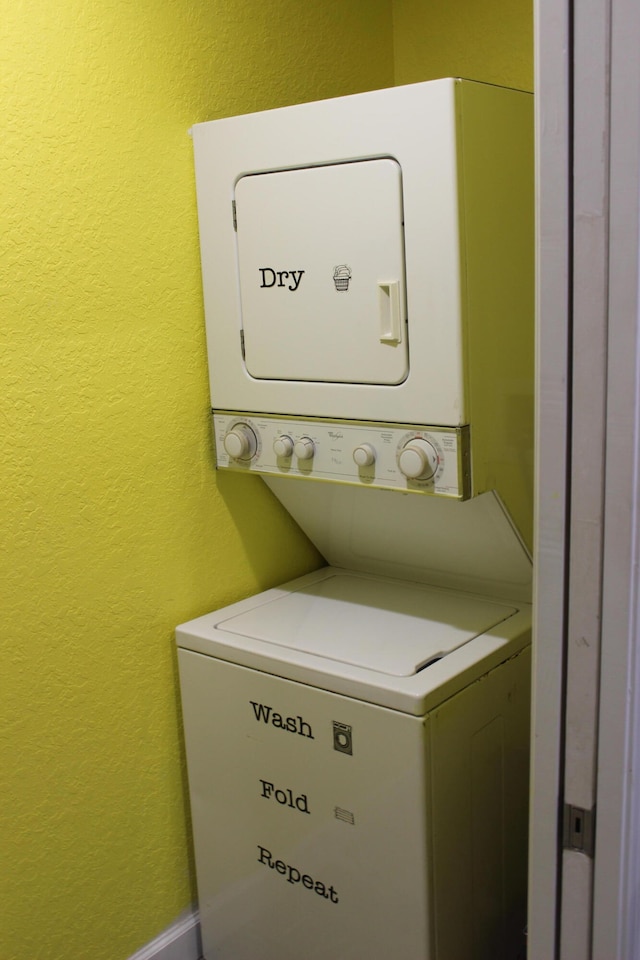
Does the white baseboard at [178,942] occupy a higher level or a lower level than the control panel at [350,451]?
lower

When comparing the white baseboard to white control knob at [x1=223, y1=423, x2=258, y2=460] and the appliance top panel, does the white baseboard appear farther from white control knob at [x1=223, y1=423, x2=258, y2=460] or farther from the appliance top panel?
white control knob at [x1=223, y1=423, x2=258, y2=460]

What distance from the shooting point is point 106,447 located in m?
1.70

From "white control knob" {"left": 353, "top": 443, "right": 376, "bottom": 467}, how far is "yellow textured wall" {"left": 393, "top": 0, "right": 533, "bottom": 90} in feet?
3.01

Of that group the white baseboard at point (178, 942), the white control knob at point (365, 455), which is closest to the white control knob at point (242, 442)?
the white control knob at point (365, 455)

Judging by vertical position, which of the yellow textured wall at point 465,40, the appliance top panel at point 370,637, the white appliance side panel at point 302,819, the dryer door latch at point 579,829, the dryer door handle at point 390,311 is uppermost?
the yellow textured wall at point 465,40

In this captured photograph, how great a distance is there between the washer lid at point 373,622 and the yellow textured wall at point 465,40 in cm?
115

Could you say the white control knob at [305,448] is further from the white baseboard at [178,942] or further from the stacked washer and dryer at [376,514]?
the white baseboard at [178,942]

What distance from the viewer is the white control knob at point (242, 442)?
1791 millimetres

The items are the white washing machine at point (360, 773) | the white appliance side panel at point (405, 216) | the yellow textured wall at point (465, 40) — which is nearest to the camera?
the white appliance side panel at point (405, 216)

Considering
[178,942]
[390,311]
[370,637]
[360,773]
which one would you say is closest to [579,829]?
[360,773]

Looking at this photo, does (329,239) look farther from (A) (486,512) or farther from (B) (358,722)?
(B) (358,722)

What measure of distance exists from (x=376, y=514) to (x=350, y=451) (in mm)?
250

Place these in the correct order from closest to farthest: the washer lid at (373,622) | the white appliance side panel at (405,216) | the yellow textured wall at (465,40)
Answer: the white appliance side panel at (405,216), the washer lid at (373,622), the yellow textured wall at (465,40)

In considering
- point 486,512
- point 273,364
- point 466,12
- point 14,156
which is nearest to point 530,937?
point 486,512
